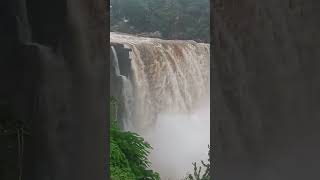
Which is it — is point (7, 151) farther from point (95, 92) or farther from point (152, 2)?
point (152, 2)

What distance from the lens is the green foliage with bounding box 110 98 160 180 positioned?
11.9ft

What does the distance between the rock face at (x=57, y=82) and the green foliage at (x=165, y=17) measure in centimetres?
640

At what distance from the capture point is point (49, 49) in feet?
5.62

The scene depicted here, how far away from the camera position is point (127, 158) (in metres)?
3.80

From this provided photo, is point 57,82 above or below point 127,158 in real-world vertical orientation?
above

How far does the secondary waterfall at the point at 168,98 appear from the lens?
21.4 feet

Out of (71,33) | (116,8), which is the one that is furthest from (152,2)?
(71,33)

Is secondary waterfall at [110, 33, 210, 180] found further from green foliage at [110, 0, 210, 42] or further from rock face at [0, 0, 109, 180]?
Answer: rock face at [0, 0, 109, 180]
